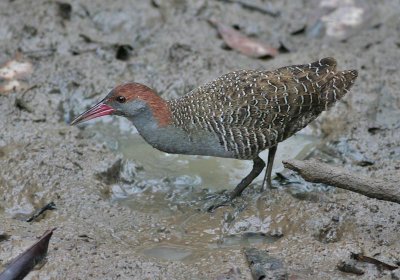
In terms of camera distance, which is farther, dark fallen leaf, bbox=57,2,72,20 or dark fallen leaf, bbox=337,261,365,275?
dark fallen leaf, bbox=57,2,72,20

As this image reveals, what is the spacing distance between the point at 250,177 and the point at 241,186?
4.4 inches

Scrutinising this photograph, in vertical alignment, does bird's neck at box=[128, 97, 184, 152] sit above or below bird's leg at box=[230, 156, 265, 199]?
above

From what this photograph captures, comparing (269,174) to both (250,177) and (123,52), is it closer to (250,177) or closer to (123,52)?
(250,177)

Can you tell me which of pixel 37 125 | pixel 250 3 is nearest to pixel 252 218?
pixel 37 125

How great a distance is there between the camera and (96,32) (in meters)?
8.19

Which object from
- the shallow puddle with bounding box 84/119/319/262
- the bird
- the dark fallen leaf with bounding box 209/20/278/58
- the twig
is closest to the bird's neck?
the bird

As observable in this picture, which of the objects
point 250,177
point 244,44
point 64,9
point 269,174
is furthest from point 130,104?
point 64,9

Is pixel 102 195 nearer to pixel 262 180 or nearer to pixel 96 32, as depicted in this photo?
pixel 262 180

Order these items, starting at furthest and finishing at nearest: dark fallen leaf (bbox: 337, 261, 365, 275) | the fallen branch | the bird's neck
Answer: the bird's neck → the fallen branch → dark fallen leaf (bbox: 337, 261, 365, 275)

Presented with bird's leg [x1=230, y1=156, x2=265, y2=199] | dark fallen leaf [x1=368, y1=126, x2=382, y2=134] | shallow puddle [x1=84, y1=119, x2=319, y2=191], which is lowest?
shallow puddle [x1=84, y1=119, x2=319, y2=191]

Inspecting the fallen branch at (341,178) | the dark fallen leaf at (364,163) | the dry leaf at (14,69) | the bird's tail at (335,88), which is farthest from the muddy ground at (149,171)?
the bird's tail at (335,88)

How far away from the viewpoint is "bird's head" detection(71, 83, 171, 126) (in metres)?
5.76

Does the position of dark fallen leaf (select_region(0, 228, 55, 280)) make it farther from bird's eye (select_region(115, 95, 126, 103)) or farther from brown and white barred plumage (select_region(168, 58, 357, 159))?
brown and white barred plumage (select_region(168, 58, 357, 159))

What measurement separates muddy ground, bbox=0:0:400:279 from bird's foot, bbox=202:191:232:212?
0.20 ft
